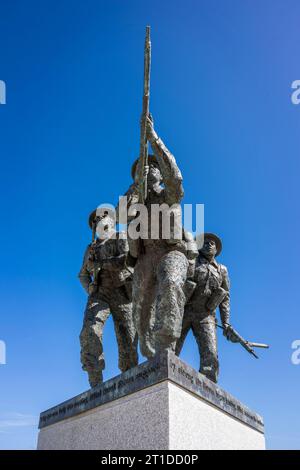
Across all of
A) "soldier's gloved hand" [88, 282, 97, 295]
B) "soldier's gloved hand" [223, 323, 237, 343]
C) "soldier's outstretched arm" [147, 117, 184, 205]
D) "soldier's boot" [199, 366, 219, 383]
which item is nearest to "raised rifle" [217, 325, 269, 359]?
"soldier's gloved hand" [223, 323, 237, 343]

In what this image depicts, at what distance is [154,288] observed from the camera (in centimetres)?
589

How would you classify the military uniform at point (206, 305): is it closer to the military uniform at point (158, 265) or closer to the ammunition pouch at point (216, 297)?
the ammunition pouch at point (216, 297)

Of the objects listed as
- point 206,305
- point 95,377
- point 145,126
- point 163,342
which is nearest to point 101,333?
point 95,377

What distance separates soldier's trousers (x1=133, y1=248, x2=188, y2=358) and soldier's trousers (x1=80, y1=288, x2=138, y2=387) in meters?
1.14

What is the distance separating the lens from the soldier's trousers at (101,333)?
664 centimetres

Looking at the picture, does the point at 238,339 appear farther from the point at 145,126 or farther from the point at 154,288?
the point at 145,126

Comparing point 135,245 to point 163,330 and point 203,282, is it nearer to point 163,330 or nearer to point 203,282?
point 163,330

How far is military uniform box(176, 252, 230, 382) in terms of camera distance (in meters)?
7.56

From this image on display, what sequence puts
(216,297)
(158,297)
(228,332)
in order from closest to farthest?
(158,297)
(216,297)
(228,332)

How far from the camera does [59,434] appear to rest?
5.48 meters

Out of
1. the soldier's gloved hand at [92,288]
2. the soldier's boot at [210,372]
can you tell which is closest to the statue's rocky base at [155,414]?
the soldier's boot at [210,372]

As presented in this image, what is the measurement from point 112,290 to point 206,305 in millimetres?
1673
